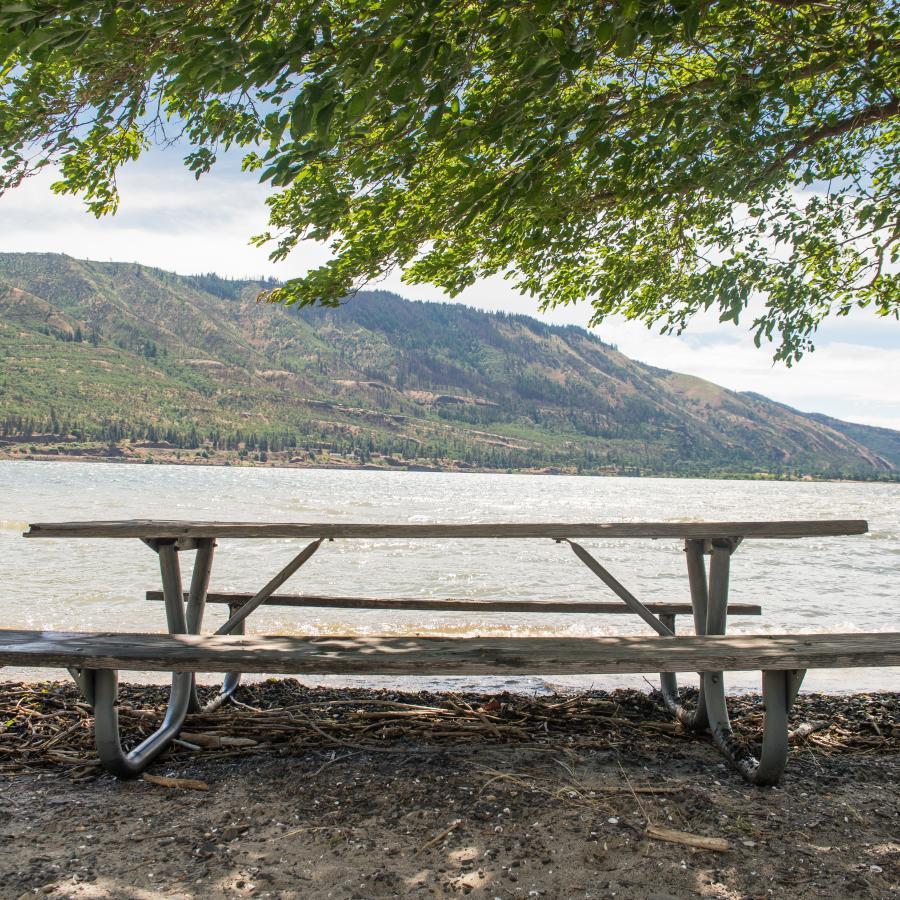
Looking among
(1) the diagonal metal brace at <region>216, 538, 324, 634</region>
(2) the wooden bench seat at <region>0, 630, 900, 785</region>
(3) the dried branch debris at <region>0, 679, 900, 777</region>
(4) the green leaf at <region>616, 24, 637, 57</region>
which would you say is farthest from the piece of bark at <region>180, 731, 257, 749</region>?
(4) the green leaf at <region>616, 24, 637, 57</region>

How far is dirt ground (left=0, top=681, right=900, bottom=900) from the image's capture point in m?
2.67

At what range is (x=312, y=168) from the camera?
18.6ft

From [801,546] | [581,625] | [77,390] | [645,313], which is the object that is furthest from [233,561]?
[77,390]

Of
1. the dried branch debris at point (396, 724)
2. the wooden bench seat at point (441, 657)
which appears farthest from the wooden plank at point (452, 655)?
the dried branch debris at point (396, 724)

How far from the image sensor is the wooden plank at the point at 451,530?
407cm

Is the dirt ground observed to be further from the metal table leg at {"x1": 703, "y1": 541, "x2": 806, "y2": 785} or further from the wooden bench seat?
the wooden bench seat

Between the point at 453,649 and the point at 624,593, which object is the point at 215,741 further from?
the point at 624,593

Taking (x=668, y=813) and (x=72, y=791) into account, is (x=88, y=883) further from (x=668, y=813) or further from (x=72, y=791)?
(x=668, y=813)

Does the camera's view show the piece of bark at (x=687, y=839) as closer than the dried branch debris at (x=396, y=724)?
Yes

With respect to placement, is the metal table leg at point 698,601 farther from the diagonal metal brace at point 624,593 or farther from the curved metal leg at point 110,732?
the curved metal leg at point 110,732

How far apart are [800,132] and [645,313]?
9.38 ft

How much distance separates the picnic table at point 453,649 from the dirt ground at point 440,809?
0.24 m

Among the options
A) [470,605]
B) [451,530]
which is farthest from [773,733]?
[470,605]

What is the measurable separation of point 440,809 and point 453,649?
689 mm
